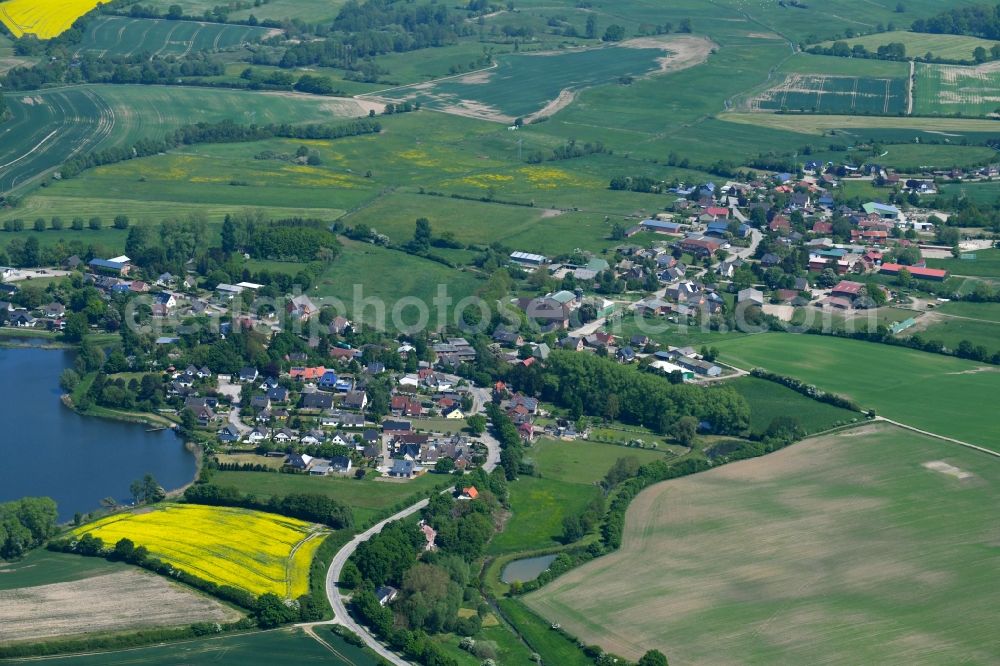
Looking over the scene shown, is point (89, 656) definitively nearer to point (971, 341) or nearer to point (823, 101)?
point (971, 341)

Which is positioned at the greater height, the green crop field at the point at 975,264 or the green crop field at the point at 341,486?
the green crop field at the point at 975,264

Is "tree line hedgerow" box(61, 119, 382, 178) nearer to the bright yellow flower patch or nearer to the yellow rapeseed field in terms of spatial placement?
the bright yellow flower patch

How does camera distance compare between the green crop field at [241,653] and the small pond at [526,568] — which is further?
the small pond at [526,568]

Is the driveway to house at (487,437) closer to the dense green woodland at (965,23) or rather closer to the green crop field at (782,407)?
the green crop field at (782,407)

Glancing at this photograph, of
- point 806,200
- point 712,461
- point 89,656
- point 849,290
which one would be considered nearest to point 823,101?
point 806,200

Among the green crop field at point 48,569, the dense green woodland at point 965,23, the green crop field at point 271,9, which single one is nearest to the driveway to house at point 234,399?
the green crop field at point 48,569

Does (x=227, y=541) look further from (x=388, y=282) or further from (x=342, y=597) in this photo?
(x=388, y=282)

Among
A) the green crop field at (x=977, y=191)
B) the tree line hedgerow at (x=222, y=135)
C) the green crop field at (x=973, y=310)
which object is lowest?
the green crop field at (x=973, y=310)
